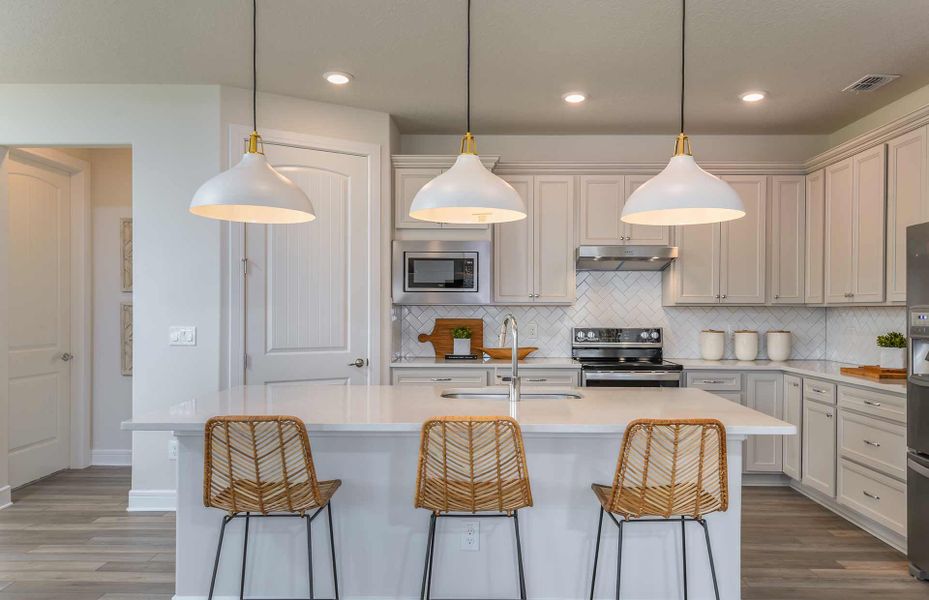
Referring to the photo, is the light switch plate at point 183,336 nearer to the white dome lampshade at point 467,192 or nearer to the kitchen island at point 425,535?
the kitchen island at point 425,535

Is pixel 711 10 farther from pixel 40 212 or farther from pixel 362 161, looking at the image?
pixel 40 212

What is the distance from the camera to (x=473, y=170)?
2.33 meters

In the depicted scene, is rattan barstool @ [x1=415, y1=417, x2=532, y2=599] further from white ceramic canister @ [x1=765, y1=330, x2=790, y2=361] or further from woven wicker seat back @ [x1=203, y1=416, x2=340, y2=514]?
white ceramic canister @ [x1=765, y1=330, x2=790, y2=361]

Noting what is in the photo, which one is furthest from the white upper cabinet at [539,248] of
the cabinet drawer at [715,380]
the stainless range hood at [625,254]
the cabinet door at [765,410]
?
the cabinet door at [765,410]

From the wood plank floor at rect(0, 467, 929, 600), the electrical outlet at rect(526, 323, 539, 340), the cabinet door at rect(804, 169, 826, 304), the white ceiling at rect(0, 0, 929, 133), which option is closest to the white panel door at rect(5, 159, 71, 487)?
the wood plank floor at rect(0, 467, 929, 600)

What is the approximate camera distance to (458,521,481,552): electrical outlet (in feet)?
8.02

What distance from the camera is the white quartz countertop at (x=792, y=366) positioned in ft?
11.8

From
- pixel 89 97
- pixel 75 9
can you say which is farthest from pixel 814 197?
pixel 89 97

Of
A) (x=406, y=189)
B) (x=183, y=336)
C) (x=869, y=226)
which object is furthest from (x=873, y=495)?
(x=183, y=336)

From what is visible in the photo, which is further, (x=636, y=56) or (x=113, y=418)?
(x=113, y=418)

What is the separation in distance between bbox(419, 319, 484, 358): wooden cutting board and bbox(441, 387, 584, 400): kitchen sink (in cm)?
174

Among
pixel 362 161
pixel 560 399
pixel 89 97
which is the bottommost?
pixel 560 399

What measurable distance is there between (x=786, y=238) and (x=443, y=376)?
2773mm

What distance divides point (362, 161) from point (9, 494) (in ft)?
10.3
